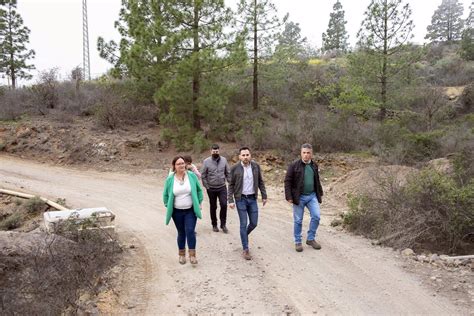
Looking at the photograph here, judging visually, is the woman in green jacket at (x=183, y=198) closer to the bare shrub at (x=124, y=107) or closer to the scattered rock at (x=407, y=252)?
the scattered rock at (x=407, y=252)

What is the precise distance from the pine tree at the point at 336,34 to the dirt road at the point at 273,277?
45362 mm

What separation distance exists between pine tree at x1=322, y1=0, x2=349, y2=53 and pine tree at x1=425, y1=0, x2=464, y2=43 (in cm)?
1338

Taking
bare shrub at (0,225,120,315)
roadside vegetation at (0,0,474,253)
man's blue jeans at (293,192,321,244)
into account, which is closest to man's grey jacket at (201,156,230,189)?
man's blue jeans at (293,192,321,244)

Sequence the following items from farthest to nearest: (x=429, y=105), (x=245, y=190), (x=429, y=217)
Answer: (x=429, y=105)
(x=429, y=217)
(x=245, y=190)

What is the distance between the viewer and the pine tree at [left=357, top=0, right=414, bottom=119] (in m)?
20.0

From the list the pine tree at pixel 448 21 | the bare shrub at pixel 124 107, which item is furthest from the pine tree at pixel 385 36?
the pine tree at pixel 448 21

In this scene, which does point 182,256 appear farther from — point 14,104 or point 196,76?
point 14,104

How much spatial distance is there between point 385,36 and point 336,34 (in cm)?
3400

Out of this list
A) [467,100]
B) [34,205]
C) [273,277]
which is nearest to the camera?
[273,277]

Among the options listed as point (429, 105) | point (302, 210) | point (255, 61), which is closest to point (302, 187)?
point (302, 210)

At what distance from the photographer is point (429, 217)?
798cm

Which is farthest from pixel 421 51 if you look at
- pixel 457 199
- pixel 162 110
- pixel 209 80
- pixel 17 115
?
pixel 17 115

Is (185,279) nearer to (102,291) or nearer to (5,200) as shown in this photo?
(102,291)

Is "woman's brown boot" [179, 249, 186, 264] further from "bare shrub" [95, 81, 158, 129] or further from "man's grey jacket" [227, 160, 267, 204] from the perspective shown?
"bare shrub" [95, 81, 158, 129]
